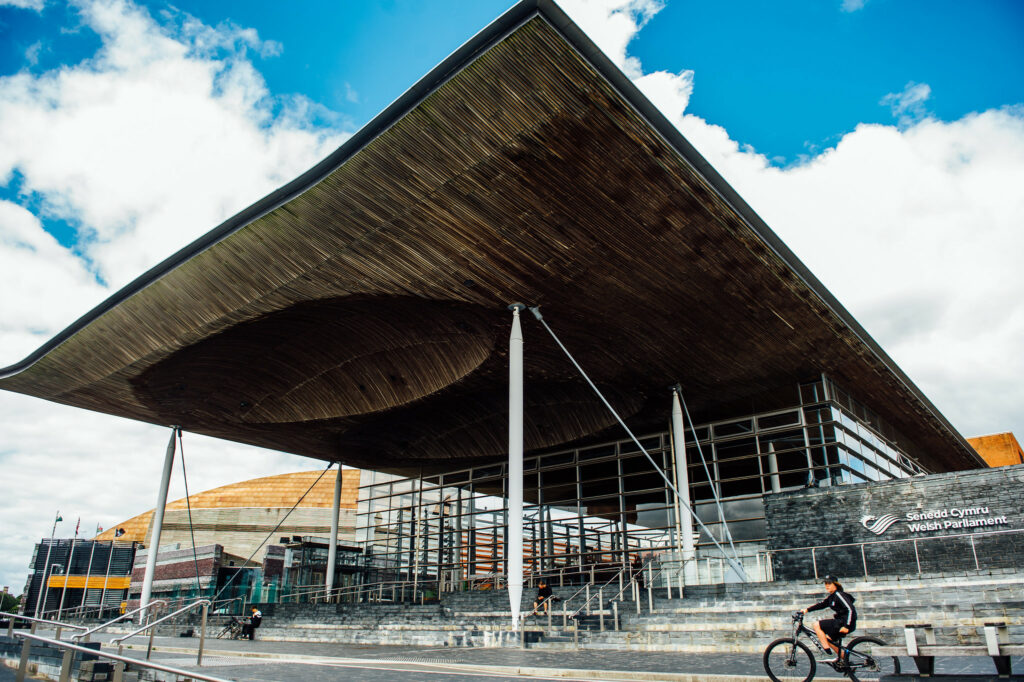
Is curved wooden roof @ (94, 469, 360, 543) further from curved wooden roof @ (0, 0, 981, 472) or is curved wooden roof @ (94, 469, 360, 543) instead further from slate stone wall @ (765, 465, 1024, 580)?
slate stone wall @ (765, 465, 1024, 580)

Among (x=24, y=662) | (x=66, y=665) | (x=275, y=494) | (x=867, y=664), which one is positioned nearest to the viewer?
(x=66, y=665)

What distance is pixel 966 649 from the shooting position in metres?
6.73

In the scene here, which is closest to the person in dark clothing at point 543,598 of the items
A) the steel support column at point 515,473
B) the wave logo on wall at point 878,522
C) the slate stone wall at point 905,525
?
the steel support column at point 515,473

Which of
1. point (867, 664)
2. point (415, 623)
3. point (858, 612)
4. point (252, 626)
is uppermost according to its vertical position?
point (858, 612)

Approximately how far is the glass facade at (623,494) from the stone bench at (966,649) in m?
11.3

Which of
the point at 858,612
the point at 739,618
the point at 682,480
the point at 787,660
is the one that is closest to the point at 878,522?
the point at 858,612

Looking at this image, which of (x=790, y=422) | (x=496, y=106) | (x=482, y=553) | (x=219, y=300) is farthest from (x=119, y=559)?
(x=496, y=106)

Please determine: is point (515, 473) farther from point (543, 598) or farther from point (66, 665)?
point (66, 665)

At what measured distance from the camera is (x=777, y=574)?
17.8 meters

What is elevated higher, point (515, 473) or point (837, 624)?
point (515, 473)

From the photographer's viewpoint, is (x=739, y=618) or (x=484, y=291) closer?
(x=739, y=618)

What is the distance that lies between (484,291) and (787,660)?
13.0 meters

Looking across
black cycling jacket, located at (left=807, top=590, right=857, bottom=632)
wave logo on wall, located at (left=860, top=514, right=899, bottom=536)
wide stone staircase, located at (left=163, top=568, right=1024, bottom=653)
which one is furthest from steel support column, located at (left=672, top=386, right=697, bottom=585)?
black cycling jacket, located at (left=807, top=590, right=857, bottom=632)

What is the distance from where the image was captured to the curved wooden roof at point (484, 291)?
13688 millimetres
